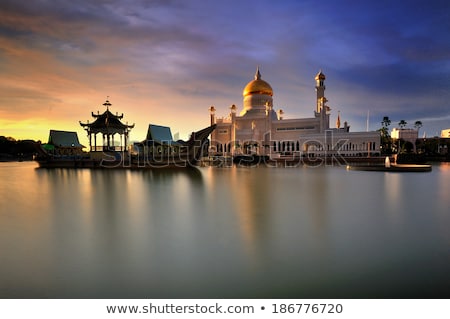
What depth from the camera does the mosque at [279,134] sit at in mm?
25703

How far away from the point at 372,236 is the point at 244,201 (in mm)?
3353

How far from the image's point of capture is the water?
2.60 m

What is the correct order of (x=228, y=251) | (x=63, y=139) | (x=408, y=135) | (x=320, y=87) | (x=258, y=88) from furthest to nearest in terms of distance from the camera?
(x=258, y=88)
(x=408, y=135)
(x=320, y=87)
(x=63, y=139)
(x=228, y=251)

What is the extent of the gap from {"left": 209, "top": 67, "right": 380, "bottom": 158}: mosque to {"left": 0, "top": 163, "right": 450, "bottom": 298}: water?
2054 centimetres

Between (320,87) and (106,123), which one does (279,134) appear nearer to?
(320,87)

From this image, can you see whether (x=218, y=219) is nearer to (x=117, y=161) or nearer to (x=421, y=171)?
(x=421, y=171)

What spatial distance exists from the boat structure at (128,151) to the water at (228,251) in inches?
491

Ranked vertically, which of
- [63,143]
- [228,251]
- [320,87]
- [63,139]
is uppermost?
[320,87]

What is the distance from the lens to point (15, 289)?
2.67 metres

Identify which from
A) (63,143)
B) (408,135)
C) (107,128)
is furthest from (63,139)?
(408,135)

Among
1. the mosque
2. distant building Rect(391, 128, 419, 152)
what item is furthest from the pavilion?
distant building Rect(391, 128, 419, 152)

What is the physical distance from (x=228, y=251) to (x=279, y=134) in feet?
92.2

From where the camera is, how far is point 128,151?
70.3 ft
